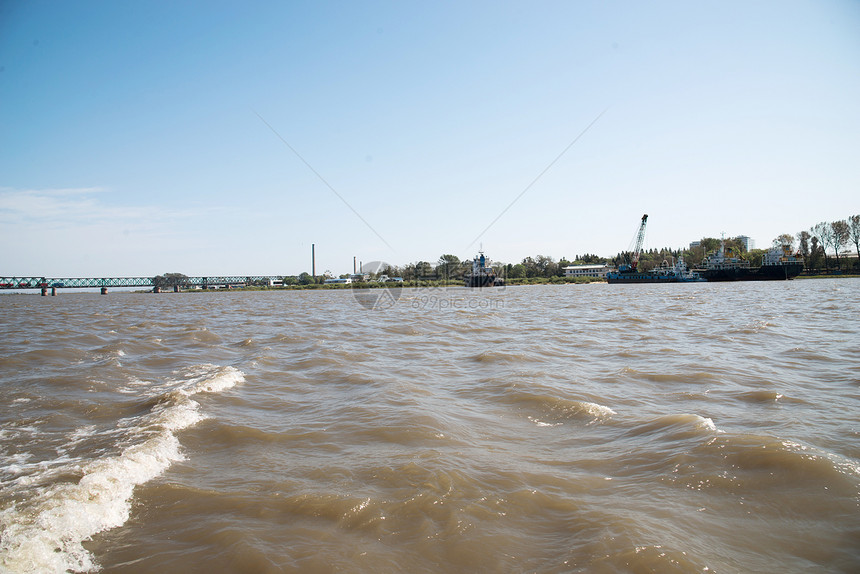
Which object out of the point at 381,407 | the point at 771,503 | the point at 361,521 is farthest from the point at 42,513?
the point at 771,503

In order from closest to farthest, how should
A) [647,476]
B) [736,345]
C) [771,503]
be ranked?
[771,503] < [647,476] < [736,345]

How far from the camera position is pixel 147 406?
6.55m

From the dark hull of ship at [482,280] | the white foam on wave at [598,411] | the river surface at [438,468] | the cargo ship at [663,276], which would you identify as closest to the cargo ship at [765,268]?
the cargo ship at [663,276]

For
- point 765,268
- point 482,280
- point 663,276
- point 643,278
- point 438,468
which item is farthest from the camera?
point 643,278

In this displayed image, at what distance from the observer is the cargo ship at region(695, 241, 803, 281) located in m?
89.3

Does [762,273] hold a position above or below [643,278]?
above

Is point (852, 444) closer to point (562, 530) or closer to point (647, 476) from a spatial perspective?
point (647, 476)

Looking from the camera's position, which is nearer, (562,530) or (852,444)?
(562,530)

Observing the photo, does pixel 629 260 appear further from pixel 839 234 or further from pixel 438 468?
pixel 438 468

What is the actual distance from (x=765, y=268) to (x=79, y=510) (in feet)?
381

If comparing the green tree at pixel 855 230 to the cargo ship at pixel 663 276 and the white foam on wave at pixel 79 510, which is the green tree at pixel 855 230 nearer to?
the cargo ship at pixel 663 276

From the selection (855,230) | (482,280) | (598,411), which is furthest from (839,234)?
(598,411)

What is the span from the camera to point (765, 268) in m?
90.2

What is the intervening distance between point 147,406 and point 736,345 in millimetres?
13745
